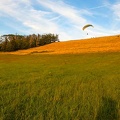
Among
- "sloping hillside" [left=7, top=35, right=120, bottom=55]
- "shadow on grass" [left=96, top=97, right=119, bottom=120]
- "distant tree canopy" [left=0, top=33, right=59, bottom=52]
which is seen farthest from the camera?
"distant tree canopy" [left=0, top=33, right=59, bottom=52]

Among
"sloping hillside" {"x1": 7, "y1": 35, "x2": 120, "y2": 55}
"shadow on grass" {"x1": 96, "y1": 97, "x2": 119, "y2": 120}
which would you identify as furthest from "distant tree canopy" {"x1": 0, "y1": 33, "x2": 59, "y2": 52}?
"shadow on grass" {"x1": 96, "y1": 97, "x2": 119, "y2": 120}

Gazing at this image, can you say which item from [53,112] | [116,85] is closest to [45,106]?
[53,112]

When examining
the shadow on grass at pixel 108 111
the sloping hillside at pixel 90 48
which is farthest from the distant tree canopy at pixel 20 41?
the shadow on grass at pixel 108 111

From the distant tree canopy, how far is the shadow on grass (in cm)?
12044

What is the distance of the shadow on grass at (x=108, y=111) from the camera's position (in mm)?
9805

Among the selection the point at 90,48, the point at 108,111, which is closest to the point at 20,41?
the point at 90,48

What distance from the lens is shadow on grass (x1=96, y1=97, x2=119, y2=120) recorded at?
980 cm

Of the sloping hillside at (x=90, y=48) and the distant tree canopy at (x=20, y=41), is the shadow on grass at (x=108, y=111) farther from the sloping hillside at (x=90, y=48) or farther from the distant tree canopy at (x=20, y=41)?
the distant tree canopy at (x=20, y=41)

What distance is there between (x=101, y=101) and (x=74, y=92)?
1940mm

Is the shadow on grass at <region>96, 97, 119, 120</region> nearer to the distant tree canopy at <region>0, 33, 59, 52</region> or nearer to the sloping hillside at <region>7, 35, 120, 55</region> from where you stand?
the sloping hillside at <region>7, 35, 120, 55</region>

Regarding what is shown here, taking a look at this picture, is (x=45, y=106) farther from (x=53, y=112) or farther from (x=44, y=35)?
(x=44, y=35)

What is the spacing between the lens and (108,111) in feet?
33.9

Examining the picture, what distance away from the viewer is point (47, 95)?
12.2 metres

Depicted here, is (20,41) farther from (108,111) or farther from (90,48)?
(108,111)
